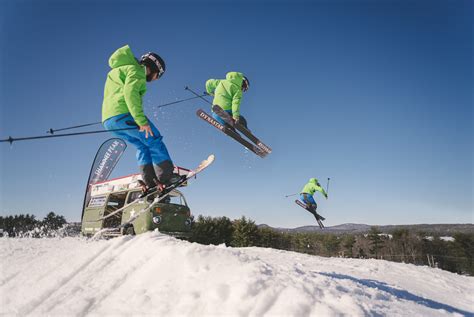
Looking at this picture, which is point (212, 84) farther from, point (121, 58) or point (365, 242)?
point (365, 242)

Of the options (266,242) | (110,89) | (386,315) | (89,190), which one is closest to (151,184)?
(110,89)

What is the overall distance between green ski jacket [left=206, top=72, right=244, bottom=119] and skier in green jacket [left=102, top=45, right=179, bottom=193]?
15.0ft

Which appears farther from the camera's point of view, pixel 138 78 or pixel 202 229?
pixel 202 229

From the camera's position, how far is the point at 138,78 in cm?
448

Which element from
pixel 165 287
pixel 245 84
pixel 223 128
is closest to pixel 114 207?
pixel 223 128

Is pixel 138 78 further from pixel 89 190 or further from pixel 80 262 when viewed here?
pixel 89 190

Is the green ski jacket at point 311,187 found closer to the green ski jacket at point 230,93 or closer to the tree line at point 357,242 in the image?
the green ski jacket at point 230,93

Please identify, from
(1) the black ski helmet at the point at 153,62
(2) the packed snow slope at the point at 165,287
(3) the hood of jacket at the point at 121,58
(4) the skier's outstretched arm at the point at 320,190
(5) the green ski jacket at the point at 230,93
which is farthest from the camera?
(4) the skier's outstretched arm at the point at 320,190

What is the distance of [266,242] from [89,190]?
98.6ft

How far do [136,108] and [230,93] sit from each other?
5557mm

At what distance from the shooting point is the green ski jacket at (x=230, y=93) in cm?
950

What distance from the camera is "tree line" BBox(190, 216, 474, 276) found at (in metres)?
32.0

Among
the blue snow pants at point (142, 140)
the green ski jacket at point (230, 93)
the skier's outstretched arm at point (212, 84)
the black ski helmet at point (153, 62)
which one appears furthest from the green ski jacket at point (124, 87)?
the skier's outstretched arm at point (212, 84)

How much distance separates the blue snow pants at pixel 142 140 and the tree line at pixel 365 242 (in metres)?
25.6
